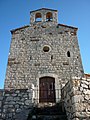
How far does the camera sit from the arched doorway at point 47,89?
27.4ft

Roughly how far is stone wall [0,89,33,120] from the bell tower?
7.48m

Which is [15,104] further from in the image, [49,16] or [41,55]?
[49,16]

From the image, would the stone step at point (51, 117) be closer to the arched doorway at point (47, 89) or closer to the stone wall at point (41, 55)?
the arched doorway at point (47, 89)

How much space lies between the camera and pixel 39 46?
10.1 metres

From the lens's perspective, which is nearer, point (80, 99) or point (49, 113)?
point (80, 99)

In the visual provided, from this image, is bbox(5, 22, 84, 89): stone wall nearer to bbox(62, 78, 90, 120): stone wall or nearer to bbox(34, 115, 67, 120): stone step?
bbox(34, 115, 67, 120): stone step

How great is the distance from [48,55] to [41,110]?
4.66m

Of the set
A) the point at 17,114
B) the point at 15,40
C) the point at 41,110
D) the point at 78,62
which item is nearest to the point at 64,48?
the point at 78,62

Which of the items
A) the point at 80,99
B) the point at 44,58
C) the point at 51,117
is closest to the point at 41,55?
the point at 44,58

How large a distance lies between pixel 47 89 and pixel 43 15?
6124 millimetres

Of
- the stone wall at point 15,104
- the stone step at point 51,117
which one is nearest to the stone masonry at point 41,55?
the stone wall at point 15,104

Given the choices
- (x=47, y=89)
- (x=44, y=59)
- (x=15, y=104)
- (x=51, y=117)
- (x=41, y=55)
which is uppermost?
(x=41, y=55)

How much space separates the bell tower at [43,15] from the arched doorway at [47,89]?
16.4 ft

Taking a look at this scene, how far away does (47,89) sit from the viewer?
8.77 meters
